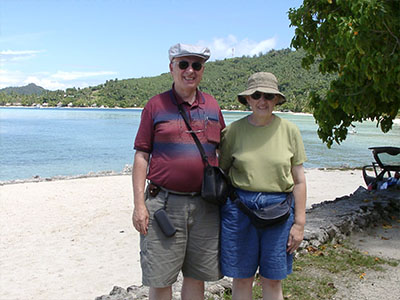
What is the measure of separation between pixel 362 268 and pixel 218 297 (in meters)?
1.95

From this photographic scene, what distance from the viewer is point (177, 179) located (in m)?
2.80

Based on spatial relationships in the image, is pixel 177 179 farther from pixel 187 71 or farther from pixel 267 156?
pixel 187 71

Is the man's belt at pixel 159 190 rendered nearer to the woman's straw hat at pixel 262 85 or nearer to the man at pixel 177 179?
the man at pixel 177 179

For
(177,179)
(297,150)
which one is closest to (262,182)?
(297,150)

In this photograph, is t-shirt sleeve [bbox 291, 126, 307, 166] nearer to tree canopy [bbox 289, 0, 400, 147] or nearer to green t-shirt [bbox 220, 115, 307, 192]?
green t-shirt [bbox 220, 115, 307, 192]

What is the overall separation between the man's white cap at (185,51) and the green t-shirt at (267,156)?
1.84 ft

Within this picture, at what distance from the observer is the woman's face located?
2.89 meters

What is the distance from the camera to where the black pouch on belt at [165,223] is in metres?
2.81

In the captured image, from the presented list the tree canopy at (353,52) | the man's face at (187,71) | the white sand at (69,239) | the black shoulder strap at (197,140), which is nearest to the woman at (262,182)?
the black shoulder strap at (197,140)

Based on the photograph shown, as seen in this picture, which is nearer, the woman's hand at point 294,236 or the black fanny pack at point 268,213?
the black fanny pack at point 268,213

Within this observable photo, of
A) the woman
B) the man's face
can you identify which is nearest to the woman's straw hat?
the woman

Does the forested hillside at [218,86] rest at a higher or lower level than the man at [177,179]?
higher

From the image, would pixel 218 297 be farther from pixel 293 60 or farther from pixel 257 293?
pixel 293 60

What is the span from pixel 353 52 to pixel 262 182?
3.15 meters
